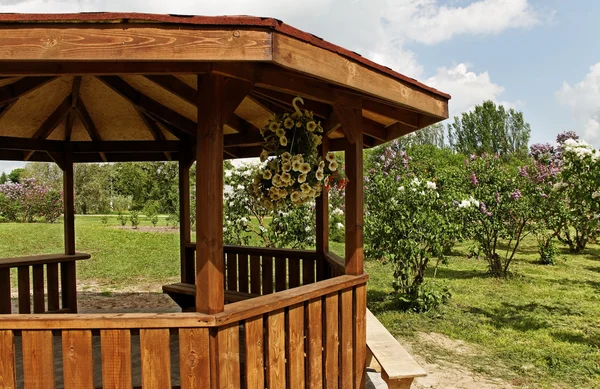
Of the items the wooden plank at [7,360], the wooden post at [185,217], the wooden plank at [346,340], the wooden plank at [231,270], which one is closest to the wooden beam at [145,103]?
the wooden post at [185,217]

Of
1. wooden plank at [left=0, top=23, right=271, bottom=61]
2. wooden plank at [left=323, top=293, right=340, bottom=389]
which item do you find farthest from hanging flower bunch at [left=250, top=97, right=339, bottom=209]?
wooden plank at [left=0, top=23, right=271, bottom=61]

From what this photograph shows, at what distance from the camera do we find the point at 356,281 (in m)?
3.43

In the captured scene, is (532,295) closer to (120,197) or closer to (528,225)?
(528,225)

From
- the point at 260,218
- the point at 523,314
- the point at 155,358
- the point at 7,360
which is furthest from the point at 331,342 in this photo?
the point at 260,218

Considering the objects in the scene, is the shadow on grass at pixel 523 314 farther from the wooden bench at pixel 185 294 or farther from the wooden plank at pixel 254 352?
the wooden plank at pixel 254 352

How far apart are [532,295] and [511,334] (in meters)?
2.34

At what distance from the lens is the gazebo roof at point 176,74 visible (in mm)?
2037

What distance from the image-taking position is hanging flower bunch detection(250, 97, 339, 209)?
10.7 feet

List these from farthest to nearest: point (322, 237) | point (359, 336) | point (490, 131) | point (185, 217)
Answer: point (490, 131)
point (185, 217)
point (322, 237)
point (359, 336)

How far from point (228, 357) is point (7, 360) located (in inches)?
44.6

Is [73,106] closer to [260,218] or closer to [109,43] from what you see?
[109,43]

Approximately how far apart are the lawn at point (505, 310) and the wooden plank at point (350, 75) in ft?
9.38

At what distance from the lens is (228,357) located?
2.51 m

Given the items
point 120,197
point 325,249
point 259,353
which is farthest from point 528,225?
point 120,197
